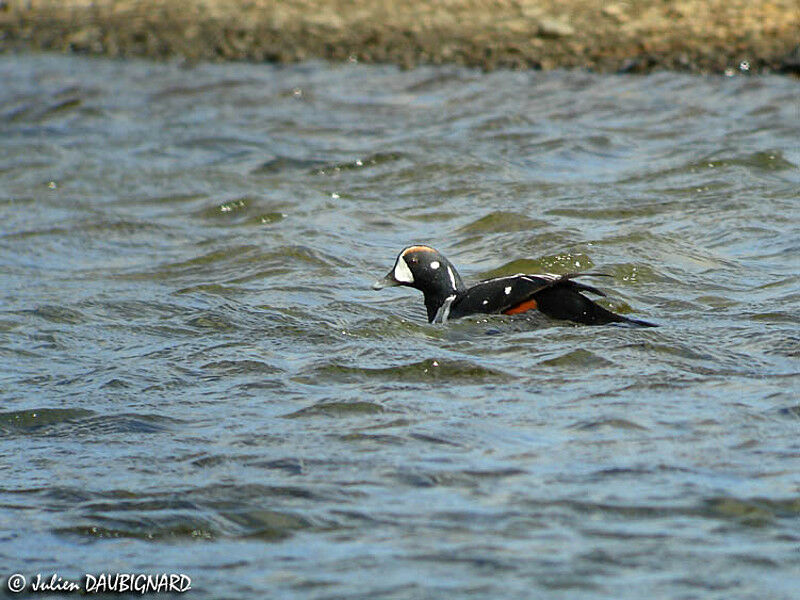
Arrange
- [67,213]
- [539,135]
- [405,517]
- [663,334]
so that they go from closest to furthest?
[405,517], [663,334], [67,213], [539,135]

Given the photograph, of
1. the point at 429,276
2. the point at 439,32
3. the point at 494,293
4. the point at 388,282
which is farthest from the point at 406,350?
the point at 439,32

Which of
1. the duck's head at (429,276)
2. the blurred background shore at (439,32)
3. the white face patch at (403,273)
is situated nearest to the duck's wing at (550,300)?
the duck's head at (429,276)

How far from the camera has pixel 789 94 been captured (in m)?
13.8

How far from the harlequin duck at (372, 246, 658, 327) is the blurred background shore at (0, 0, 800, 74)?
7.19 meters

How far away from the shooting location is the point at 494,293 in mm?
8133

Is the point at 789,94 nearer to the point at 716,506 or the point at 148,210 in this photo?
the point at 148,210

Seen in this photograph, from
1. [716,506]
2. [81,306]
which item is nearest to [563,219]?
[81,306]

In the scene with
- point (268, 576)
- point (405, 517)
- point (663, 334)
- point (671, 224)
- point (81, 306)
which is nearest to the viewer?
point (268, 576)

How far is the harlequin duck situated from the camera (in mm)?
7836

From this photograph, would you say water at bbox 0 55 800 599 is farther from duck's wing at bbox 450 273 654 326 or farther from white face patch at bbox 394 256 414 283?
white face patch at bbox 394 256 414 283

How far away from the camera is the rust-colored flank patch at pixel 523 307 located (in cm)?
798

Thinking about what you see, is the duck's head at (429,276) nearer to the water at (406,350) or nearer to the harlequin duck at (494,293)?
the harlequin duck at (494,293)

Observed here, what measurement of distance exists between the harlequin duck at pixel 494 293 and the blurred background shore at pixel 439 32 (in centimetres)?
719

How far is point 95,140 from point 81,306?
6038mm
